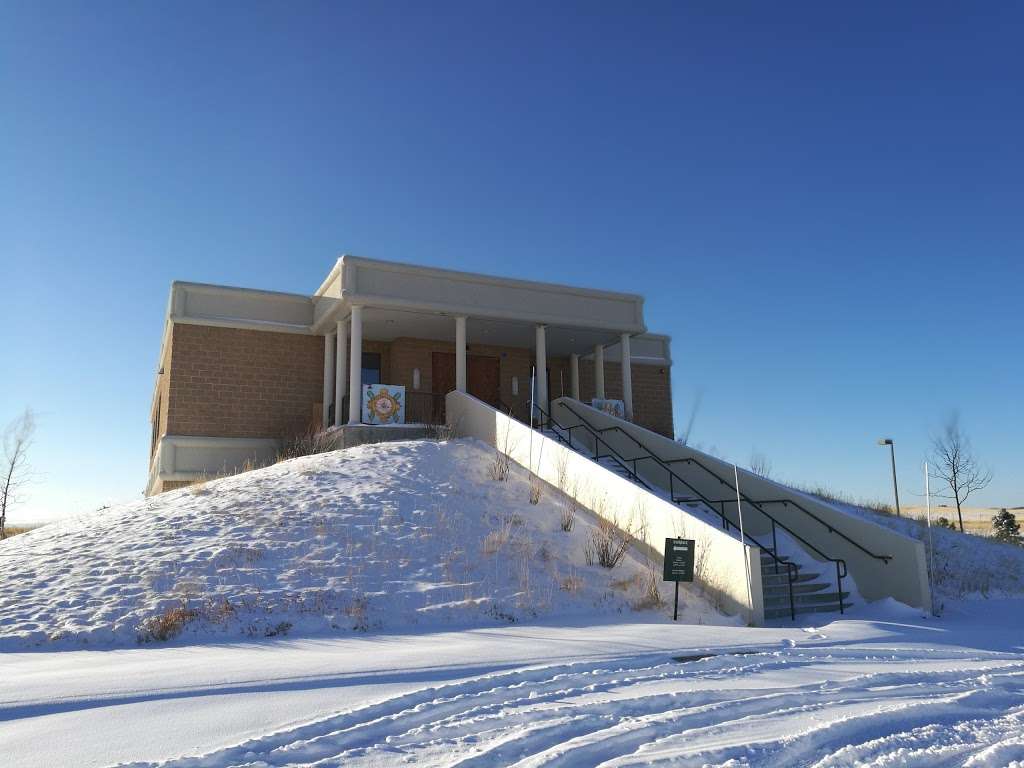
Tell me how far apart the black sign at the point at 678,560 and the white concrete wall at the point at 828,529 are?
373 centimetres

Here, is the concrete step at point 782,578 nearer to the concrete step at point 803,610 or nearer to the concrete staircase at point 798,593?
the concrete staircase at point 798,593

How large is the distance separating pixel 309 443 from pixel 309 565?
9.47 m

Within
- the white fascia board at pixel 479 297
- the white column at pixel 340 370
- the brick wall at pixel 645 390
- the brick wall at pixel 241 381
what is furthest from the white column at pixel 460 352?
the brick wall at pixel 645 390

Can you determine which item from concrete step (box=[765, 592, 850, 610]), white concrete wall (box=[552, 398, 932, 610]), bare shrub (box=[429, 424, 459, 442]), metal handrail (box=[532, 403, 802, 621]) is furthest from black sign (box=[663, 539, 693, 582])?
bare shrub (box=[429, 424, 459, 442])

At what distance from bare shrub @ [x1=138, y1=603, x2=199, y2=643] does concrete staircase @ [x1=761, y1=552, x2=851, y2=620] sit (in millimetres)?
7690

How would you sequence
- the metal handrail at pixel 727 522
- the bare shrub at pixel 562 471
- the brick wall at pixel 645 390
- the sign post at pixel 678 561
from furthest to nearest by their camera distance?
the brick wall at pixel 645 390
the bare shrub at pixel 562 471
the metal handrail at pixel 727 522
the sign post at pixel 678 561

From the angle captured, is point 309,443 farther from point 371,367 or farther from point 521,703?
point 521,703

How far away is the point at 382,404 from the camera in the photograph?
1970 cm

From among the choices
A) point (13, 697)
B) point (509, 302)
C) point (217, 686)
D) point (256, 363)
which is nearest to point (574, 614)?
point (217, 686)

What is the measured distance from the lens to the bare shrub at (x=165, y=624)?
9062 millimetres

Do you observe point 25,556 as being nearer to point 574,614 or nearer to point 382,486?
point 382,486

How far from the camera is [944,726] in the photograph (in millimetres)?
5379

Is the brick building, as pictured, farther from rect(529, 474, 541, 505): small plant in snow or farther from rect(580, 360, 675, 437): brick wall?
rect(529, 474, 541, 505): small plant in snow

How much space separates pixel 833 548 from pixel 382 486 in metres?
8.09
